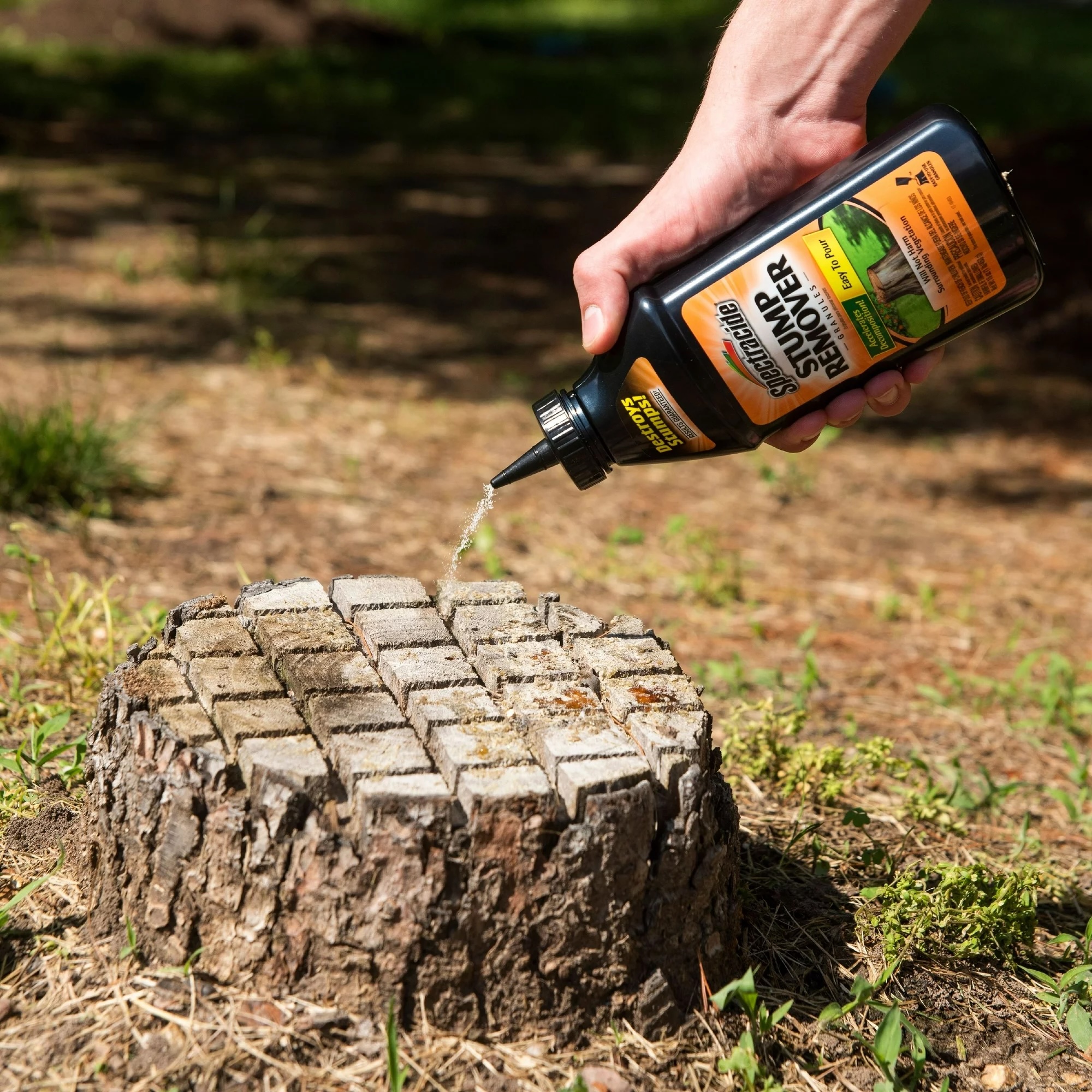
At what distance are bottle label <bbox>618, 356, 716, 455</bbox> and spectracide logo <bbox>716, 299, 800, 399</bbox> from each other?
12 cm

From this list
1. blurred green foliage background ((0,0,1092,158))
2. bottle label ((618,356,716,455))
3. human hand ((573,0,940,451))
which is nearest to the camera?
bottle label ((618,356,716,455))

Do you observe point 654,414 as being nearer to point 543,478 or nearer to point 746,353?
point 746,353

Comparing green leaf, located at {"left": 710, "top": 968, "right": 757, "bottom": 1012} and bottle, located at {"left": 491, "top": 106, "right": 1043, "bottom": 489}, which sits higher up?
bottle, located at {"left": 491, "top": 106, "right": 1043, "bottom": 489}

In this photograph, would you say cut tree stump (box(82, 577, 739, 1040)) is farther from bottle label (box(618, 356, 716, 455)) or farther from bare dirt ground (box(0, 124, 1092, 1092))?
bottle label (box(618, 356, 716, 455))

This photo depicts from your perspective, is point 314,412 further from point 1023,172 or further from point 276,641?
point 1023,172

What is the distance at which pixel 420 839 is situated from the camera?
151cm

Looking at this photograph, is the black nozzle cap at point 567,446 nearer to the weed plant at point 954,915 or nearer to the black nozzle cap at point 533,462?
the black nozzle cap at point 533,462

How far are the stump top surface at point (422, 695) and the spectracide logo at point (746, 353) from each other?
1.48ft

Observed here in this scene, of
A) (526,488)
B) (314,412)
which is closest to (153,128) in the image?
(314,412)

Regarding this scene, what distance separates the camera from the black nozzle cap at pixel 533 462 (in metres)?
2.03

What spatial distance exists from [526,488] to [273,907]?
2820 millimetres

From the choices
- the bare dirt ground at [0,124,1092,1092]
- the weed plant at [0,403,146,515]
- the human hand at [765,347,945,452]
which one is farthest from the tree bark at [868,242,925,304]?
the weed plant at [0,403,146,515]

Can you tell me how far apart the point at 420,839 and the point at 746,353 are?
0.94 meters

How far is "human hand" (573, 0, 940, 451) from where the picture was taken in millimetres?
2109
